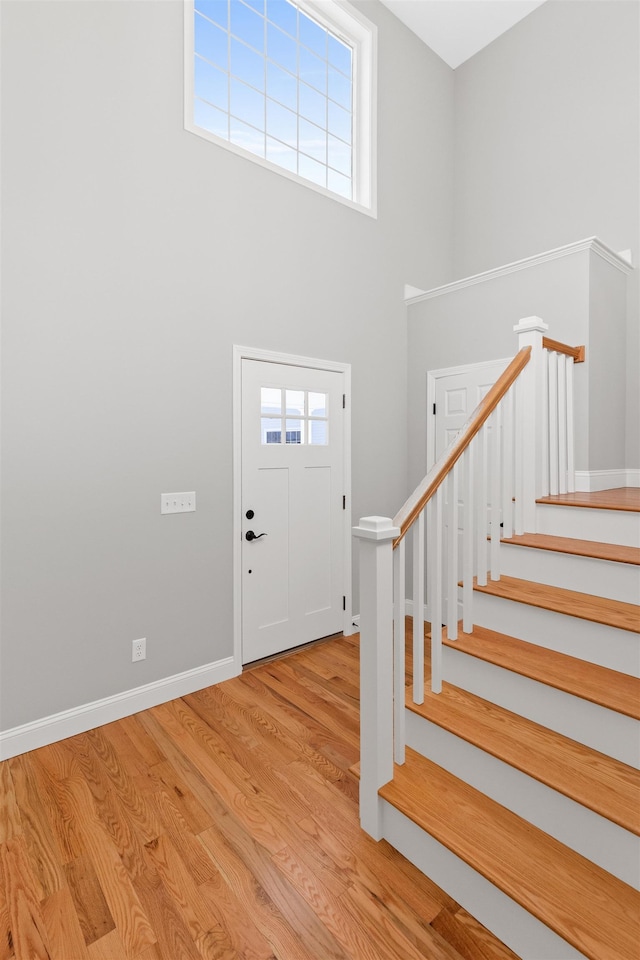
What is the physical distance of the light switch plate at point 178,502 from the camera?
2.69 metres

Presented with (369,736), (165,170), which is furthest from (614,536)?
(165,170)

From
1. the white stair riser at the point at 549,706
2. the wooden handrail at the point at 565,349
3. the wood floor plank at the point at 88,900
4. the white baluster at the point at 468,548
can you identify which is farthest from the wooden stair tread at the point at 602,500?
the wood floor plank at the point at 88,900

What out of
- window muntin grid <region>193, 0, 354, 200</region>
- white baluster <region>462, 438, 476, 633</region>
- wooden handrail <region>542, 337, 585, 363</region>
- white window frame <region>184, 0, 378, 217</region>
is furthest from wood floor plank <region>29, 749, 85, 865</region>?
white window frame <region>184, 0, 378, 217</region>

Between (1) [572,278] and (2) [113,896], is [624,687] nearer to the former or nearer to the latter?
(2) [113,896]

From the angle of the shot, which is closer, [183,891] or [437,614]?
[183,891]

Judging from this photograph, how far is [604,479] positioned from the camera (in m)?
3.09

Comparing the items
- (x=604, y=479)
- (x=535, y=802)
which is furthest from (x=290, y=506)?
(x=535, y=802)

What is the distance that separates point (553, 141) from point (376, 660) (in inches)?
169

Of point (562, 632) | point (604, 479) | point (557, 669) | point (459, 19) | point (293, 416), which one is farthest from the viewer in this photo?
point (459, 19)

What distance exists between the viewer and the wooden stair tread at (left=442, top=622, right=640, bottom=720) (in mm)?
1511

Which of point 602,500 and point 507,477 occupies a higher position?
point 507,477

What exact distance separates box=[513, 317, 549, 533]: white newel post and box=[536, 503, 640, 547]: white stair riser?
63mm

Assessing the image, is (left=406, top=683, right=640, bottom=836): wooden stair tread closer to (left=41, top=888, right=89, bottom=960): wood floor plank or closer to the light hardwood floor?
the light hardwood floor

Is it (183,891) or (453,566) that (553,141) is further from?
(183,891)
